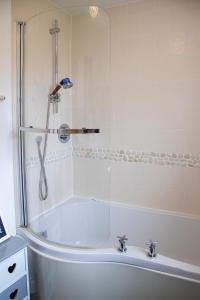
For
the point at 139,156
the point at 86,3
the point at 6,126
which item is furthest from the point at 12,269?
the point at 86,3

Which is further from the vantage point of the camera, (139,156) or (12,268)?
(139,156)

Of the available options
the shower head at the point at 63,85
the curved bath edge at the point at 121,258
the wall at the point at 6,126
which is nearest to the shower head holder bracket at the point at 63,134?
the shower head at the point at 63,85

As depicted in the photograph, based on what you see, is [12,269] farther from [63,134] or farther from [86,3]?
[86,3]

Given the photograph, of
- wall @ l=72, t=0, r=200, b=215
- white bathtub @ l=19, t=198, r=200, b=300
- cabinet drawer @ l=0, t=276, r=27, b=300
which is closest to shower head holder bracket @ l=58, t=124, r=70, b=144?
wall @ l=72, t=0, r=200, b=215

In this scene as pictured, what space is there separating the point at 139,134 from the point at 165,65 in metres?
0.60

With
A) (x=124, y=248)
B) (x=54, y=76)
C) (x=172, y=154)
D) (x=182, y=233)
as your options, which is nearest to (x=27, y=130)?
(x=54, y=76)

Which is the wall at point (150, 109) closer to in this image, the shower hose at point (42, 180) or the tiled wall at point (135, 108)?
the tiled wall at point (135, 108)

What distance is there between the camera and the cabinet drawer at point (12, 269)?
136cm

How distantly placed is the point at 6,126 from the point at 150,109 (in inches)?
45.6

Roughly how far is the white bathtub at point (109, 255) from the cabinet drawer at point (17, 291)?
126mm

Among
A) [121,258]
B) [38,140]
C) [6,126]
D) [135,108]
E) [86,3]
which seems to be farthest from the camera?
[135,108]

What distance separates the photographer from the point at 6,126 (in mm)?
1652

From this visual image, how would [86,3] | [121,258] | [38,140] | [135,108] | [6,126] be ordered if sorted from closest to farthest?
1. [121,258]
2. [6,126]
3. [38,140]
4. [86,3]
5. [135,108]

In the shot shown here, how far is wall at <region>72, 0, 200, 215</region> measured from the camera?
75.8 inches
